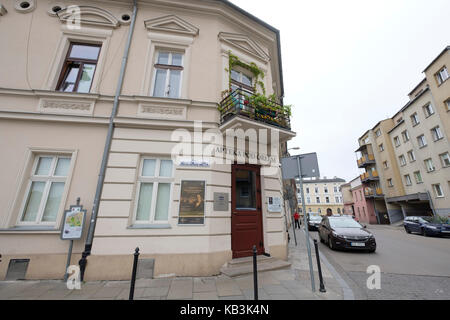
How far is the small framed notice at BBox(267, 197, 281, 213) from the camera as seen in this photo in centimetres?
585

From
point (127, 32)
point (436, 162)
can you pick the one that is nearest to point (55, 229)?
point (127, 32)

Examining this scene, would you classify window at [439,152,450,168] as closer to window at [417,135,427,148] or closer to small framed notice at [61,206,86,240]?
window at [417,135,427,148]

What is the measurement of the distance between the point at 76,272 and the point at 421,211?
105 feet

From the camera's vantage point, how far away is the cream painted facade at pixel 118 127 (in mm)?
4418

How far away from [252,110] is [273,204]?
3105 mm

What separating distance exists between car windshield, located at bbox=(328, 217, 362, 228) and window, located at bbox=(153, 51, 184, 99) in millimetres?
9285

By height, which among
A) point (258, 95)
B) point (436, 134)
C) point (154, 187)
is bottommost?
point (154, 187)

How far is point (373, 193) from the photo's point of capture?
92.5 feet

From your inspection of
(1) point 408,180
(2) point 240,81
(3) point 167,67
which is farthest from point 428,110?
(3) point 167,67

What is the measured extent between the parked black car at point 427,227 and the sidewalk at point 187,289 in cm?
1417

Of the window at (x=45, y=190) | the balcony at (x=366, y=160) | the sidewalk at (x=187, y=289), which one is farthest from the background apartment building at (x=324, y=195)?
the window at (x=45, y=190)

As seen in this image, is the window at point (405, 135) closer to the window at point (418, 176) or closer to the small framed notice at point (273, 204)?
the window at point (418, 176)

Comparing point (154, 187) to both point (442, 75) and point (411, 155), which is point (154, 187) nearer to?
point (442, 75)
